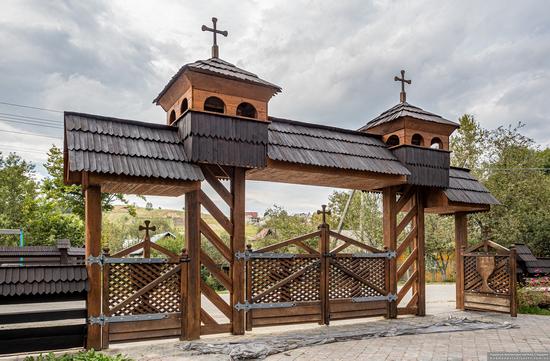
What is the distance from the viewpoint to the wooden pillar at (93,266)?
226 inches

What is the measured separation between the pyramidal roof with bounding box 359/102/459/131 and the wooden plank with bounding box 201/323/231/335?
201 inches

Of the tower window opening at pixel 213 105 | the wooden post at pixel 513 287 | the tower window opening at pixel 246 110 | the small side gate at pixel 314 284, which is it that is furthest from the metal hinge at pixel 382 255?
the tower window opening at pixel 213 105

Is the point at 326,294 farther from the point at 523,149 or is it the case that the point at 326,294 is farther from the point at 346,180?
the point at 523,149

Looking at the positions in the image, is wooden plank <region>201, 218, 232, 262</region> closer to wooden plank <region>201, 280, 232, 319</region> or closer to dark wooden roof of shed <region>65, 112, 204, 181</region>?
wooden plank <region>201, 280, 232, 319</region>

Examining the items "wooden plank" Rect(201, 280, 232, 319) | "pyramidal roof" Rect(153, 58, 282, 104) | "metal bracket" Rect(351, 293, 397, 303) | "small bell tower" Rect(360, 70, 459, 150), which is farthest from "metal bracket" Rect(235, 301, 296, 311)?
"small bell tower" Rect(360, 70, 459, 150)

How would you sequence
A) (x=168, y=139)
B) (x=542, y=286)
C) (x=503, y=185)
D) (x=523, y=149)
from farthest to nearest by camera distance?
(x=523, y=149)
(x=503, y=185)
(x=542, y=286)
(x=168, y=139)

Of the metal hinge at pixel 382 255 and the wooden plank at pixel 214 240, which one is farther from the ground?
the wooden plank at pixel 214 240

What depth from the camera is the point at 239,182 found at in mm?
7055

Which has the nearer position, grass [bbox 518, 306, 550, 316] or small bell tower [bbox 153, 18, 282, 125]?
small bell tower [bbox 153, 18, 282, 125]

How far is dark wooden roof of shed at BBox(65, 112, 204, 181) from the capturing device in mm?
5875

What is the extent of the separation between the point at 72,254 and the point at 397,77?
1010cm

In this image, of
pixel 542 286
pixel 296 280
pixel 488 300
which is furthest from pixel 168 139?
pixel 542 286

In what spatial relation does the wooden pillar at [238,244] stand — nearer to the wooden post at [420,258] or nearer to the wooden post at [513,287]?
the wooden post at [420,258]

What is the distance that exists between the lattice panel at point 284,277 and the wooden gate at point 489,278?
3.90m
